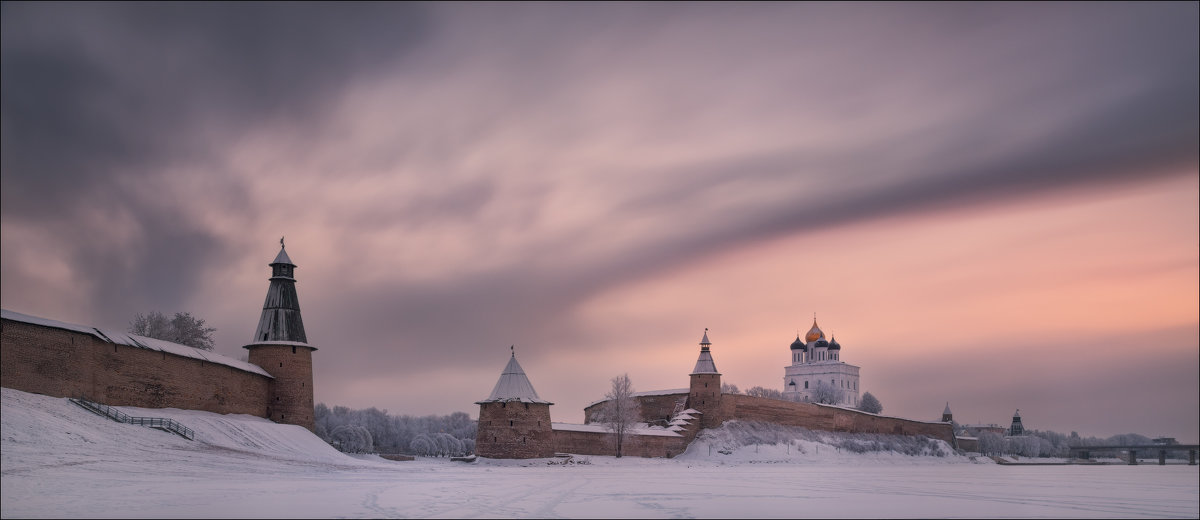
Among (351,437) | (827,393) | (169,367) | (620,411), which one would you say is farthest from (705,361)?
(827,393)

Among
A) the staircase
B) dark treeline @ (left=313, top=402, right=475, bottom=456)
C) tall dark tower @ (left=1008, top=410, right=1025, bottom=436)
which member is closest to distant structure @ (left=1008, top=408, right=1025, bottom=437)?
tall dark tower @ (left=1008, top=410, right=1025, bottom=436)

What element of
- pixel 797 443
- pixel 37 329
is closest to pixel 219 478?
pixel 37 329

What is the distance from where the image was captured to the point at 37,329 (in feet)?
83.2

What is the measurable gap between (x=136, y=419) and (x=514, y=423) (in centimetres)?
1839

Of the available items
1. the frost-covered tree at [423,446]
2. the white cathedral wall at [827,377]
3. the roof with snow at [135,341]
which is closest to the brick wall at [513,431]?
the roof with snow at [135,341]

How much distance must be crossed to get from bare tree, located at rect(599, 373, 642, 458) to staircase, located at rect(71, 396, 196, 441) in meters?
26.7

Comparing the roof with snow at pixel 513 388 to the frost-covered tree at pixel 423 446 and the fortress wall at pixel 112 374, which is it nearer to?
the fortress wall at pixel 112 374

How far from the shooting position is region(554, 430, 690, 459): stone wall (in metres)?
46.4

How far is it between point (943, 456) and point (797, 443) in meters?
26.2

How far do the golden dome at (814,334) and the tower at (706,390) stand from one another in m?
58.8

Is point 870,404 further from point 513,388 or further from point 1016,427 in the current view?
point 513,388

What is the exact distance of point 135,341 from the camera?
29.2 metres

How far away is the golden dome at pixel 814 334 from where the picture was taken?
118 meters

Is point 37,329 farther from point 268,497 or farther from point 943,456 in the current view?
point 943,456
